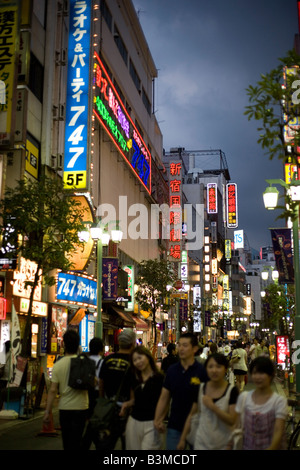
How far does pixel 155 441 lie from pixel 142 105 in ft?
148

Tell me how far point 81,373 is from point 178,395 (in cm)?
207

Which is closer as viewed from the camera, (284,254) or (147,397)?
(147,397)

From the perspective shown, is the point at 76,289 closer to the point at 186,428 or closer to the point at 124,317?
the point at 124,317

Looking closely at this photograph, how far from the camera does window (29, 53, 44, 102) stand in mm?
24688

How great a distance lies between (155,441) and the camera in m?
6.78

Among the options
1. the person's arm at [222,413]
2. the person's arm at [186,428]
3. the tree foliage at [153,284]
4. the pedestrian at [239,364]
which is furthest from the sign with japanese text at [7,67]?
the tree foliage at [153,284]

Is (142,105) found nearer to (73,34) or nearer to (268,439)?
(73,34)

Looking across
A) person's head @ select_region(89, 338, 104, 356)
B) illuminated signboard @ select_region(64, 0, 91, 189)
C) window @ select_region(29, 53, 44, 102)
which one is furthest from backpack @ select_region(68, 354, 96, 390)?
window @ select_region(29, 53, 44, 102)

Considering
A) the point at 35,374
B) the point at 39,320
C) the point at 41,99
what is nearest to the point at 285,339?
the point at 39,320

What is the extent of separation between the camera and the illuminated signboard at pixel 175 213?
58.8 m

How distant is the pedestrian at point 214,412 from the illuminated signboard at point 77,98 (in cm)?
1957

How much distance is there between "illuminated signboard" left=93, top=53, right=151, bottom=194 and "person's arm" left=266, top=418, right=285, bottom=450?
2789cm

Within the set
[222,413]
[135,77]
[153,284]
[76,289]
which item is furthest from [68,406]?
[135,77]

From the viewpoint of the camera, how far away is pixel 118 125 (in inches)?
1496
